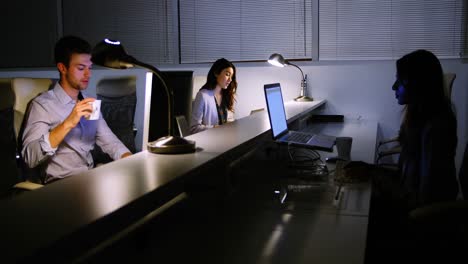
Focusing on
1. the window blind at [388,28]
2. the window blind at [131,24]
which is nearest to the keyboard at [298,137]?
the window blind at [388,28]

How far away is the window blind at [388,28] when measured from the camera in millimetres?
4156

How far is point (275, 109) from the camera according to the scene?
2.31m

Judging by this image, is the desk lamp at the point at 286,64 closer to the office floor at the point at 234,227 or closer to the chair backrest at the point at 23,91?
the chair backrest at the point at 23,91

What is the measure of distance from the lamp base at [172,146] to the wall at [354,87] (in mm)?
2632

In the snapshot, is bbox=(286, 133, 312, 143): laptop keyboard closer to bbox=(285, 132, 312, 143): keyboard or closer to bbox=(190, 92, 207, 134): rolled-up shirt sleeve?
bbox=(285, 132, 312, 143): keyboard

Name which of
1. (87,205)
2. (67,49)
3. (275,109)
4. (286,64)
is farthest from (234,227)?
(286,64)

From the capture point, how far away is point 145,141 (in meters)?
2.07

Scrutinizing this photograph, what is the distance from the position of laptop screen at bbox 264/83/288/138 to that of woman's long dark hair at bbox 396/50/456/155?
60cm

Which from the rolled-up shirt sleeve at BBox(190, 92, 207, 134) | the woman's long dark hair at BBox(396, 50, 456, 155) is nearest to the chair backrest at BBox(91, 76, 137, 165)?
the rolled-up shirt sleeve at BBox(190, 92, 207, 134)

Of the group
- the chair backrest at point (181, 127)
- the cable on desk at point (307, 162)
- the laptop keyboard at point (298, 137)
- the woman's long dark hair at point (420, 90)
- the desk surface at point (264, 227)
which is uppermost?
the woman's long dark hair at point (420, 90)

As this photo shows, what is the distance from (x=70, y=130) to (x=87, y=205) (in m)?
1.36

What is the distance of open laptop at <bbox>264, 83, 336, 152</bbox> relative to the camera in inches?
87.2

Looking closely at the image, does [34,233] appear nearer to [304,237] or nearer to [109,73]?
[304,237]

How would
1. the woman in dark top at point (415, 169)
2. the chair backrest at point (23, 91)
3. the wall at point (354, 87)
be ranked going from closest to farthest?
the woman in dark top at point (415, 169) → the chair backrest at point (23, 91) → the wall at point (354, 87)
